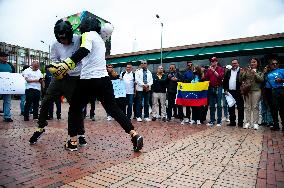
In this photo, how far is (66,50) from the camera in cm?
441

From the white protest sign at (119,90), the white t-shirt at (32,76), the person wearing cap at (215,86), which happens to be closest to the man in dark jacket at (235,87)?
the person wearing cap at (215,86)

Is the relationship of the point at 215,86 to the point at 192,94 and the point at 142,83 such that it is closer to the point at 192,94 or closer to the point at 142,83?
the point at 192,94

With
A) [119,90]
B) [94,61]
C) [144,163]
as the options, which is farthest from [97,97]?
[119,90]

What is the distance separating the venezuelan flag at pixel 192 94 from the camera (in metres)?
8.53

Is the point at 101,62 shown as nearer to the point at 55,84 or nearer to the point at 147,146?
the point at 55,84

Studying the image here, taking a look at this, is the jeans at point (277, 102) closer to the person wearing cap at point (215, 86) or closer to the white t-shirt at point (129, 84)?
the person wearing cap at point (215, 86)

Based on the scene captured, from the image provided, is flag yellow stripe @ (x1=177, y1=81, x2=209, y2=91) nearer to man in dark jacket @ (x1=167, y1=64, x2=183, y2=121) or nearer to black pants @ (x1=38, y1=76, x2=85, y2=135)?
man in dark jacket @ (x1=167, y1=64, x2=183, y2=121)

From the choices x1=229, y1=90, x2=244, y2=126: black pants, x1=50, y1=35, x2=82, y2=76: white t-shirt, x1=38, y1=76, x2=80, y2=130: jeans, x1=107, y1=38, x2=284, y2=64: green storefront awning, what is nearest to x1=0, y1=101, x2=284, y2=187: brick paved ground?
x1=38, y1=76, x2=80, y2=130: jeans

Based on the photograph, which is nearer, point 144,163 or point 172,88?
point 144,163

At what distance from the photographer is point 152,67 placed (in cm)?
2592

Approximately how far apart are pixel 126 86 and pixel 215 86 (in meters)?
3.07

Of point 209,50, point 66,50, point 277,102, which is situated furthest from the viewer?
point 209,50

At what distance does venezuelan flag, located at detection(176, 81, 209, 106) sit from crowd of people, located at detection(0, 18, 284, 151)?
0.17 m

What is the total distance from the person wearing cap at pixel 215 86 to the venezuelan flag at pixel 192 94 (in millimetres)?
193
